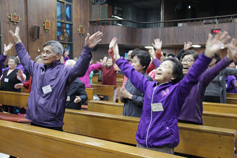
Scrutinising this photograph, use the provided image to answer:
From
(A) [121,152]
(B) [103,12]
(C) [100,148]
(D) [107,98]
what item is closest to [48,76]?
(C) [100,148]

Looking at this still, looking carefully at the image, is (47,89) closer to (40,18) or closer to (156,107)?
(156,107)

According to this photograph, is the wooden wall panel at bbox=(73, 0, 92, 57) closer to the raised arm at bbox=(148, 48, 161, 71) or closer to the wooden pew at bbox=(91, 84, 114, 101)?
the wooden pew at bbox=(91, 84, 114, 101)

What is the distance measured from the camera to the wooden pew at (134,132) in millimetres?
1803

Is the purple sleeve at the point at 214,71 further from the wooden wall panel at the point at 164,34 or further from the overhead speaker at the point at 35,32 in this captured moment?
the wooden wall panel at the point at 164,34

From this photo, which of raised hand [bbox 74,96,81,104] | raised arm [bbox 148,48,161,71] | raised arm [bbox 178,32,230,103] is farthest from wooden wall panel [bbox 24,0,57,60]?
raised arm [bbox 178,32,230,103]

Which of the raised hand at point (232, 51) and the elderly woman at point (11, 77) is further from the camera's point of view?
the elderly woman at point (11, 77)

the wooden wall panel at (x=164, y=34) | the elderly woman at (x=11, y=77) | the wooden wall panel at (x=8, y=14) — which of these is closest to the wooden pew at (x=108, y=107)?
the elderly woman at (x=11, y=77)

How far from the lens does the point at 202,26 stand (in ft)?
36.3

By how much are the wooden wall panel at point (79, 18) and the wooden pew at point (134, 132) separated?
10.1 meters

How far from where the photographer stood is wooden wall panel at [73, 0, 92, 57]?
39.5ft

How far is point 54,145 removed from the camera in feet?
5.43

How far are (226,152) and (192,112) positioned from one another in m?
0.43

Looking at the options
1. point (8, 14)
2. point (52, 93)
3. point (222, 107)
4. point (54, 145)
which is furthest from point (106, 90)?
point (8, 14)

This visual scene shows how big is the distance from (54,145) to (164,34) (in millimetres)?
11243
